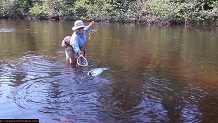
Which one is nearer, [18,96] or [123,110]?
[123,110]

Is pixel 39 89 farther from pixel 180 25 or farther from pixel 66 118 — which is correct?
pixel 180 25

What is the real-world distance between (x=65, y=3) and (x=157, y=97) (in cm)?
3579

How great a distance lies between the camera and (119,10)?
36.9m

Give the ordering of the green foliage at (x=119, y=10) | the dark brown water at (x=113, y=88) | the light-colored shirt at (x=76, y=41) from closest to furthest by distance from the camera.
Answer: the dark brown water at (x=113, y=88) → the light-colored shirt at (x=76, y=41) → the green foliage at (x=119, y=10)

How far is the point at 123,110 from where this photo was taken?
6.11m

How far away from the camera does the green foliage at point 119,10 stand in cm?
3038

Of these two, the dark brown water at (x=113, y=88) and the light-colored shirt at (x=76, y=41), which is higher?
the light-colored shirt at (x=76, y=41)

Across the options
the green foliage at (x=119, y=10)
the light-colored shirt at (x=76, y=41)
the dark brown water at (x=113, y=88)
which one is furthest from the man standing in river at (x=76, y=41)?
the green foliage at (x=119, y=10)

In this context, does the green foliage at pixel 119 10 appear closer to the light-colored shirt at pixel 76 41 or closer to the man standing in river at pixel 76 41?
the man standing in river at pixel 76 41

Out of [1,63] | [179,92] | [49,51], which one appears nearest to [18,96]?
[179,92]

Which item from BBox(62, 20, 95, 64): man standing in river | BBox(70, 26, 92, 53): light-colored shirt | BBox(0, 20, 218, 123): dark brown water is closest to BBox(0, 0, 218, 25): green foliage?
BBox(0, 20, 218, 123): dark brown water

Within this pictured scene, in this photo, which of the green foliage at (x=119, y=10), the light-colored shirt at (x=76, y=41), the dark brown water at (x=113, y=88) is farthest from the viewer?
the green foliage at (x=119, y=10)

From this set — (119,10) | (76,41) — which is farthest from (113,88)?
(119,10)

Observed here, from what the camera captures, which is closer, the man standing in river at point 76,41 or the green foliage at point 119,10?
the man standing in river at point 76,41
